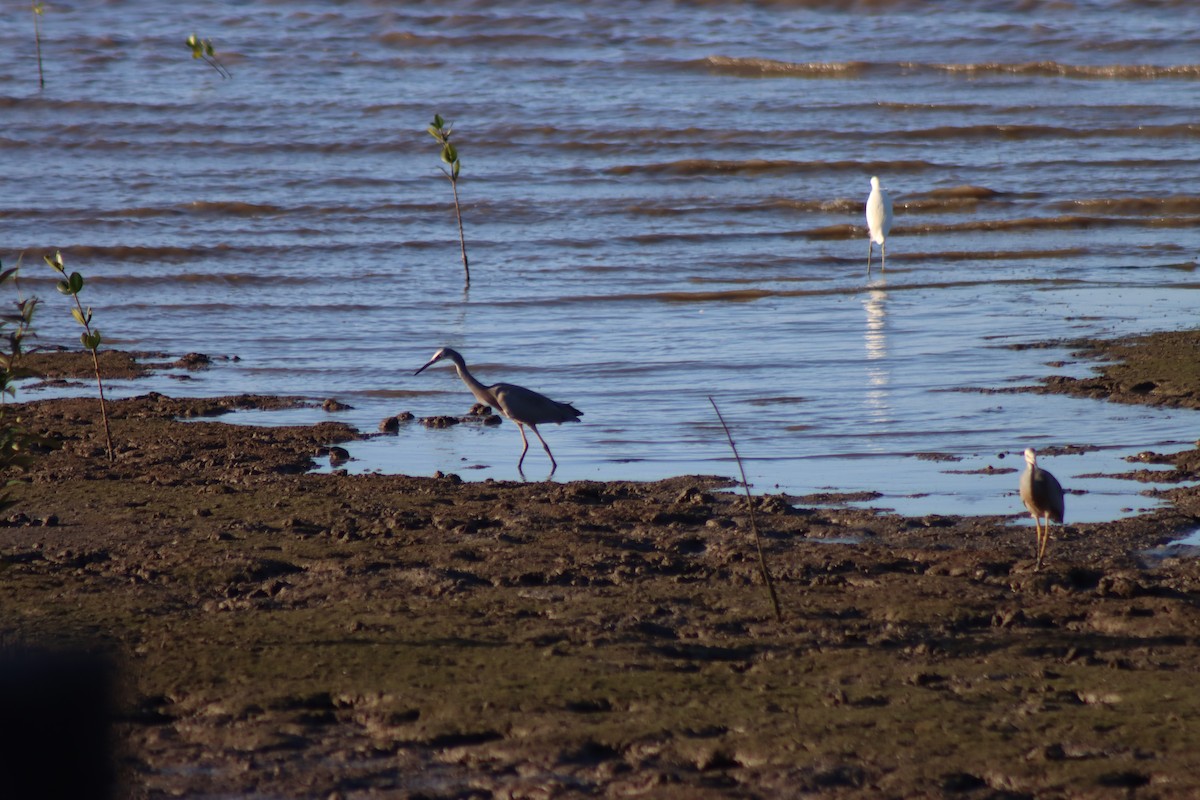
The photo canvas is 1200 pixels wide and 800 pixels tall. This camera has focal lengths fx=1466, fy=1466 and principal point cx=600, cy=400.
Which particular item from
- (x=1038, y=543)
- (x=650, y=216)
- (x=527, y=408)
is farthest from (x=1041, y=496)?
(x=650, y=216)

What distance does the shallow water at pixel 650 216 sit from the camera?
9430mm

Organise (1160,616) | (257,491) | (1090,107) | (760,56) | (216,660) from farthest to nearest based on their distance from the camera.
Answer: (760,56) < (1090,107) < (257,491) < (1160,616) < (216,660)

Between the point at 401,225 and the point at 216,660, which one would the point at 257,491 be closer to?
the point at 216,660

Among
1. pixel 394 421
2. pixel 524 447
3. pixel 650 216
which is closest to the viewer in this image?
pixel 524 447

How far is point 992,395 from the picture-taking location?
969cm

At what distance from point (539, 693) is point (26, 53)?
2993 centimetres

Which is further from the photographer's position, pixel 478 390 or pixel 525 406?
pixel 478 390

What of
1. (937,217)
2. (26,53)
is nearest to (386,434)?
(937,217)

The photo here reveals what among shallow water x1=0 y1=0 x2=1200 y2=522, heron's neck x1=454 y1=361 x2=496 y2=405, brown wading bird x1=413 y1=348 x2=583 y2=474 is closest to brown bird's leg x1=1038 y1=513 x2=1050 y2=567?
shallow water x1=0 y1=0 x2=1200 y2=522

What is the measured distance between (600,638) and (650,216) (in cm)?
1556

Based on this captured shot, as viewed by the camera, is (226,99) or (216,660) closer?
(216,660)

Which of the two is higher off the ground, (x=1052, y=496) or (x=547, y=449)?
(x=1052, y=496)

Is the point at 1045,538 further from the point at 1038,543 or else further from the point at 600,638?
the point at 600,638

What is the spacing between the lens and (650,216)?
20.1m
